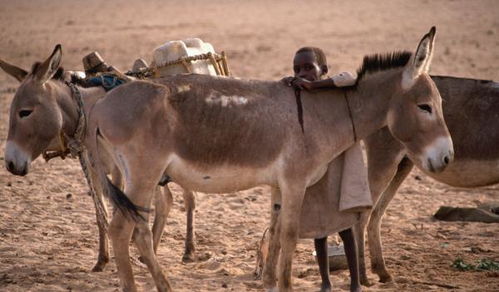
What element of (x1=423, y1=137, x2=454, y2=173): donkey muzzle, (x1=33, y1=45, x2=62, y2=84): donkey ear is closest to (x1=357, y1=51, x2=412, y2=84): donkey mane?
(x1=423, y1=137, x2=454, y2=173): donkey muzzle

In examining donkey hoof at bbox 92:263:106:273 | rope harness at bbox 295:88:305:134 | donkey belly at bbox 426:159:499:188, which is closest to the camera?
rope harness at bbox 295:88:305:134

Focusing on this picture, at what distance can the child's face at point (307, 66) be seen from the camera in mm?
5992

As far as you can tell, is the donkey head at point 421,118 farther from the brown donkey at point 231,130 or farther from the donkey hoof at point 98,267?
the donkey hoof at point 98,267

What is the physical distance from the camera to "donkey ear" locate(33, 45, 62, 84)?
566 cm

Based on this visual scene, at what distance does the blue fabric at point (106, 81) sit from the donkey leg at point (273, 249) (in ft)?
5.13

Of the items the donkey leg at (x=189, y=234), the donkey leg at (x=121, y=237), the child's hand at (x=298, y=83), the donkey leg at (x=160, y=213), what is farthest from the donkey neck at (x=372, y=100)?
the donkey leg at (x=160, y=213)

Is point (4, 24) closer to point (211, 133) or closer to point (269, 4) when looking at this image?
point (269, 4)

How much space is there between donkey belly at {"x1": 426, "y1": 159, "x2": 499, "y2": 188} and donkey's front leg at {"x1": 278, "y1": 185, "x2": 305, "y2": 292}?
1775 millimetres

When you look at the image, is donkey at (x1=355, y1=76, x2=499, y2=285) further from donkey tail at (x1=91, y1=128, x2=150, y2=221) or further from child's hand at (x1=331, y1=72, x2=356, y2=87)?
donkey tail at (x1=91, y1=128, x2=150, y2=221)

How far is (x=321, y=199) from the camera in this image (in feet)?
19.8

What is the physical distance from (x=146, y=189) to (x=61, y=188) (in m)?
4.30

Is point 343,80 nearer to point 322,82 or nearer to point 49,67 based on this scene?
point 322,82

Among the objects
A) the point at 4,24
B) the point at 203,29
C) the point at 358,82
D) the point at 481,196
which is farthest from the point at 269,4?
the point at 358,82

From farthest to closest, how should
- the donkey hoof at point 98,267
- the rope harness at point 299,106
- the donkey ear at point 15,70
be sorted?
the donkey hoof at point 98,267 < the donkey ear at point 15,70 < the rope harness at point 299,106
